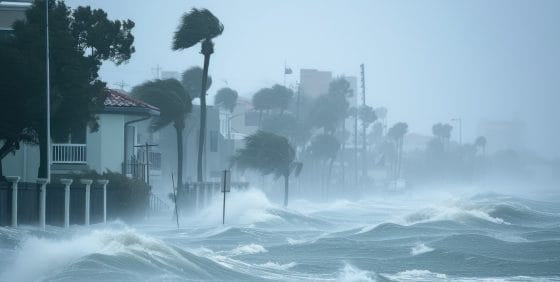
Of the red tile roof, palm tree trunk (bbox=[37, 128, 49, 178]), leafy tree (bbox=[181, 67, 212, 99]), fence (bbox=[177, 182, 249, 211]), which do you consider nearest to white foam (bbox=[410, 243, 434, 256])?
palm tree trunk (bbox=[37, 128, 49, 178])

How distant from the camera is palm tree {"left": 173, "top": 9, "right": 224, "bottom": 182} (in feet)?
191

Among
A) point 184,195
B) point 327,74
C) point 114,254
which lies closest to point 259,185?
point 184,195

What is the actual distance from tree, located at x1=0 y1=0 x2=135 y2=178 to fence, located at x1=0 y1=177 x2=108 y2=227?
183cm

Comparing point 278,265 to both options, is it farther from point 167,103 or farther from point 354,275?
point 167,103

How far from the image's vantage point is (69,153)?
44.2 m

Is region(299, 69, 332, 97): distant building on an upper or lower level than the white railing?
upper

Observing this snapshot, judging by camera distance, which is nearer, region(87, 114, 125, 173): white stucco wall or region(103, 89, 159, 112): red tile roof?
region(87, 114, 125, 173): white stucco wall

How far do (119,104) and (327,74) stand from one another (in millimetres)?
148447

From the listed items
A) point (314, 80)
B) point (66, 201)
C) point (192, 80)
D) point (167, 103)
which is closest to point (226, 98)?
point (192, 80)

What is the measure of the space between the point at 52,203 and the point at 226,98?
2865 inches

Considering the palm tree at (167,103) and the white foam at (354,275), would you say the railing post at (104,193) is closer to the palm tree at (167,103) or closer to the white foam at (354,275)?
the white foam at (354,275)

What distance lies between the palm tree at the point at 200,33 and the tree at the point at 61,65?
1840 cm

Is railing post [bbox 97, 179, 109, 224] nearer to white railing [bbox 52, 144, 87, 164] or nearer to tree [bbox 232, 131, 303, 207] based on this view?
white railing [bbox 52, 144, 87, 164]

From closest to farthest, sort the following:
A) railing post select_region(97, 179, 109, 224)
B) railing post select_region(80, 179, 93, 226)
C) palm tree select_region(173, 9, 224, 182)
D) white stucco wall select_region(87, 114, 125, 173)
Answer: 1. railing post select_region(80, 179, 93, 226)
2. railing post select_region(97, 179, 109, 224)
3. white stucco wall select_region(87, 114, 125, 173)
4. palm tree select_region(173, 9, 224, 182)
